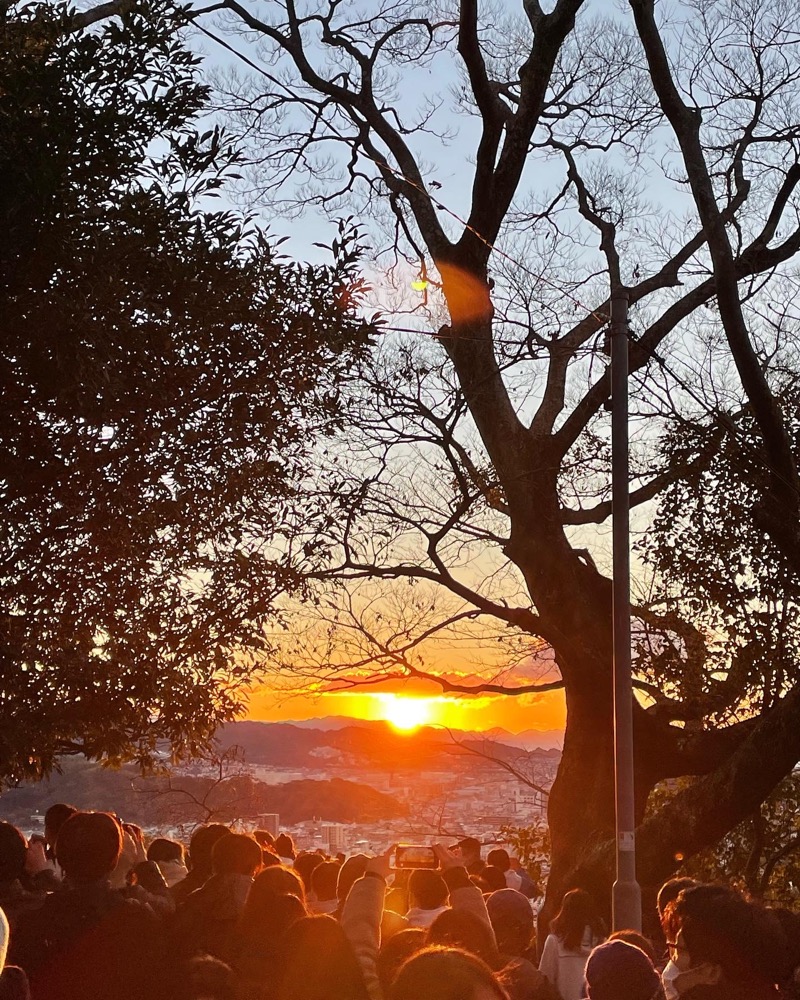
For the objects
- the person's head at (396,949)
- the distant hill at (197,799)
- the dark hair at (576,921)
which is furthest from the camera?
Answer: the distant hill at (197,799)

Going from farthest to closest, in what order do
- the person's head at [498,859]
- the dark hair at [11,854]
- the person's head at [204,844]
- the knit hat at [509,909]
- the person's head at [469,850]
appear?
the person's head at [498,859], the person's head at [469,850], the knit hat at [509,909], the person's head at [204,844], the dark hair at [11,854]

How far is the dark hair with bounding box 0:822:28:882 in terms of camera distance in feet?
19.5

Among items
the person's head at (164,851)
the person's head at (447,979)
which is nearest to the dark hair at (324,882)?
the person's head at (164,851)

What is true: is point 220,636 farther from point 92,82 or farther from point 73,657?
point 92,82

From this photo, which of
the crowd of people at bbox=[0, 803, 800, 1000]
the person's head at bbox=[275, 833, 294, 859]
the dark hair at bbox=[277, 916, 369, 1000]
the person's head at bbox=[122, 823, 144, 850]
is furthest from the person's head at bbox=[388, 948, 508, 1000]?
the person's head at bbox=[275, 833, 294, 859]

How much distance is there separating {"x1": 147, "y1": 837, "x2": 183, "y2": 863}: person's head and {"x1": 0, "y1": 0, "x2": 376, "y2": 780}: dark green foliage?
84cm

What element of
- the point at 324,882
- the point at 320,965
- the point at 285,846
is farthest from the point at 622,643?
the point at 320,965

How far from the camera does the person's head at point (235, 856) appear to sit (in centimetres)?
579

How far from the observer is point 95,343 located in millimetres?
6453

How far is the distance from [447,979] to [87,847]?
2484 millimetres

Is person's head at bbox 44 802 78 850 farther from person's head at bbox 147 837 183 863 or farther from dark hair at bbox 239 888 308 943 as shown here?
dark hair at bbox 239 888 308 943

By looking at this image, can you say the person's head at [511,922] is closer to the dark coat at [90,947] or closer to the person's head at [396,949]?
the person's head at [396,949]

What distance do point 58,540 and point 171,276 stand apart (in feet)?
5.75

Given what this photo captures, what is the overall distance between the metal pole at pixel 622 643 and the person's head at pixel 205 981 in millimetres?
5540
